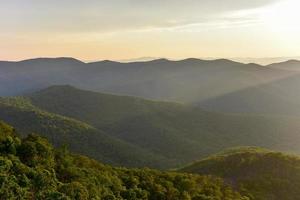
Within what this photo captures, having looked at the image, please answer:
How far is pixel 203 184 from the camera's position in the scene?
354 ft

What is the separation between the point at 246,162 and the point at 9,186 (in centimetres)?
10470

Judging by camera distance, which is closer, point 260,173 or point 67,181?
point 67,181

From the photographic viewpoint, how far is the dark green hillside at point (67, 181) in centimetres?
Answer: 5975

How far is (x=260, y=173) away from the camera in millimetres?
137875

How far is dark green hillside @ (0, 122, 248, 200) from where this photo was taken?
5975 cm

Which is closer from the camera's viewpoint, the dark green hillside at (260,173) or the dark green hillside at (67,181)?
the dark green hillside at (67,181)

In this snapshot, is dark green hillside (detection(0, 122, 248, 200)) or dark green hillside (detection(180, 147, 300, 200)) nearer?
dark green hillside (detection(0, 122, 248, 200))

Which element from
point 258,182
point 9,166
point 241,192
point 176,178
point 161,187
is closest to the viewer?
point 9,166

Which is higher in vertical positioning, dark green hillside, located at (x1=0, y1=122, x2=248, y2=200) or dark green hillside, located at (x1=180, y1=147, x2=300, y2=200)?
dark green hillside, located at (x1=0, y1=122, x2=248, y2=200)

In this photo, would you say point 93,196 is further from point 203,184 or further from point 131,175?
point 203,184

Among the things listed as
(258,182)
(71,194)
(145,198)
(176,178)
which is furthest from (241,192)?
(71,194)

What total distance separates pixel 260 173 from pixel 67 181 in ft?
259

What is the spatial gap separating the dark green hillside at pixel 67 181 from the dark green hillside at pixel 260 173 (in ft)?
58.0

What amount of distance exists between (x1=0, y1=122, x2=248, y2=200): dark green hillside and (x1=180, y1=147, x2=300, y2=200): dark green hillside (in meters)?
17.7
